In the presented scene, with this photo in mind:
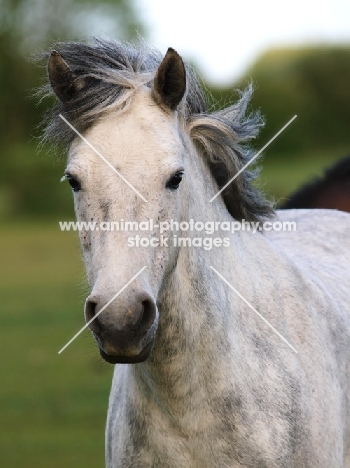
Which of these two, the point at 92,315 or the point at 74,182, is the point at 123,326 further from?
the point at 74,182

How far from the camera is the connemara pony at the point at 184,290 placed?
318 cm

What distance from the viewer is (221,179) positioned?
4.01 meters

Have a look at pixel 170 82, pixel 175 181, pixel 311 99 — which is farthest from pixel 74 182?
pixel 311 99

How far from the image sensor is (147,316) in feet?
10.0

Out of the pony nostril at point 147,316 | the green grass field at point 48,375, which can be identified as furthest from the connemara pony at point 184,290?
the green grass field at point 48,375

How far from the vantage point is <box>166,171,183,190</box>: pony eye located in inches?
129

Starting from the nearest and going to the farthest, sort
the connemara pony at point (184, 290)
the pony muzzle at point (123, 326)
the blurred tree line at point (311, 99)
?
the pony muzzle at point (123, 326) < the connemara pony at point (184, 290) < the blurred tree line at point (311, 99)

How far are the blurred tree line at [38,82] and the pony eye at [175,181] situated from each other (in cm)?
3065

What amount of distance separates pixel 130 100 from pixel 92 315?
3.14 ft

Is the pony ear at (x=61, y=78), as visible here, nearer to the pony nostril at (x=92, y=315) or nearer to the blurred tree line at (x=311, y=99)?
the pony nostril at (x=92, y=315)

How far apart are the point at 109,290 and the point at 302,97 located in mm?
45090

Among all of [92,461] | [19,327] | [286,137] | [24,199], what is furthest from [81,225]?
[286,137]

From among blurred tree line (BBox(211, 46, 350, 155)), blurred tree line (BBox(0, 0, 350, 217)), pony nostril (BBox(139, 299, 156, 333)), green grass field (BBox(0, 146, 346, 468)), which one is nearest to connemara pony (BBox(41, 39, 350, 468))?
pony nostril (BBox(139, 299, 156, 333))

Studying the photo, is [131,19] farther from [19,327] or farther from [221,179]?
[221,179]
